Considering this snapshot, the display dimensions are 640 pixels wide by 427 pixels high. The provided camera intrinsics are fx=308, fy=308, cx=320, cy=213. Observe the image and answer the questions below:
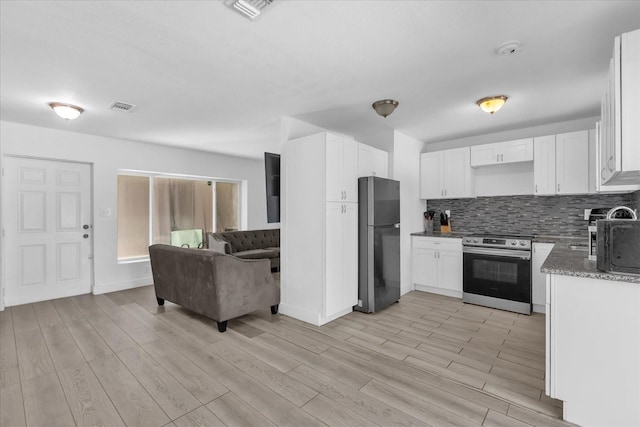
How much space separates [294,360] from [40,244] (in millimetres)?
4195

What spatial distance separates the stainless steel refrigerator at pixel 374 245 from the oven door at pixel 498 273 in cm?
108

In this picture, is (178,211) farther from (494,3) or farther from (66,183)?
(494,3)

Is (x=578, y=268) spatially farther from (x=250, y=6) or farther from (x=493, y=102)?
(x=250, y=6)

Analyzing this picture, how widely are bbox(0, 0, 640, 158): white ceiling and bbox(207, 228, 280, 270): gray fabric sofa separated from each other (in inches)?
98.4

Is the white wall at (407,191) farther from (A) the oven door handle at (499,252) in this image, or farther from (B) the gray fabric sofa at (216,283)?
(B) the gray fabric sofa at (216,283)

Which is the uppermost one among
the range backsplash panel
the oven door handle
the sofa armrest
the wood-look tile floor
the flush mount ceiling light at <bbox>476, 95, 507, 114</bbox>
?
the flush mount ceiling light at <bbox>476, 95, 507, 114</bbox>

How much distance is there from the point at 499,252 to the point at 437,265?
0.89 m

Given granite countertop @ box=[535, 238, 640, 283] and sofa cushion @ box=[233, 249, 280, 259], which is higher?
granite countertop @ box=[535, 238, 640, 283]

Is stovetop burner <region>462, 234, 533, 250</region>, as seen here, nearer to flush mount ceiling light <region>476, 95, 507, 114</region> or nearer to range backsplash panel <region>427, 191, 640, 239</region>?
range backsplash panel <region>427, 191, 640, 239</region>

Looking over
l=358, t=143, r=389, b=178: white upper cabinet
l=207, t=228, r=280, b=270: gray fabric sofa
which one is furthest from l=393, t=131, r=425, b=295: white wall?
l=207, t=228, r=280, b=270: gray fabric sofa

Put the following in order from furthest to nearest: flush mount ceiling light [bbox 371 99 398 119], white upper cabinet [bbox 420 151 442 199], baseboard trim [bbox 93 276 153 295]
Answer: white upper cabinet [bbox 420 151 442 199], baseboard trim [bbox 93 276 153 295], flush mount ceiling light [bbox 371 99 398 119]

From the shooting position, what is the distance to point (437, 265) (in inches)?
179

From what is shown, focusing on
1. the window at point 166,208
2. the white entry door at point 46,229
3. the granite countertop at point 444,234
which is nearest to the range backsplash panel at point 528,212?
the granite countertop at point 444,234

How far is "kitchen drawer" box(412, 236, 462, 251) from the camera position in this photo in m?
4.38
